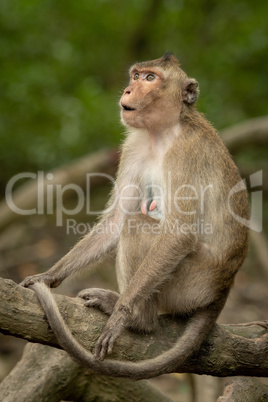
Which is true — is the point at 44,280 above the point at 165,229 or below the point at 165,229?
below

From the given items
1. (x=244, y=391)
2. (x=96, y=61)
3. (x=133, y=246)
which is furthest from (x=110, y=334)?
(x=96, y=61)

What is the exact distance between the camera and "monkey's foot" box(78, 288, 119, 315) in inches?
148

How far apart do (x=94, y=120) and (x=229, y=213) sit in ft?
23.1

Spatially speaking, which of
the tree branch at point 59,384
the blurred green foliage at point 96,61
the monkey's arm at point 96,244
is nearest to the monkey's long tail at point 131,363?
the monkey's arm at point 96,244

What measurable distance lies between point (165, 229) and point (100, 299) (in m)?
0.68

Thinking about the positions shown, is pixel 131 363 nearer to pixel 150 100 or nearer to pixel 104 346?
pixel 104 346

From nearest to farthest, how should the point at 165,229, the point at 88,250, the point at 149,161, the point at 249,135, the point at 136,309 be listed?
the point at 136,309 < the point at 165,229 < the point at 88,250 < the point at 149,161 < the point at 249,135

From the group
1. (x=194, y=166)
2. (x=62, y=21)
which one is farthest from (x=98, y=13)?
(x=194, y=166)

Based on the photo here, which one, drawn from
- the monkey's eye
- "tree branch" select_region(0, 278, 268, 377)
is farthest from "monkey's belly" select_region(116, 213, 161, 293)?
the monkey's eye

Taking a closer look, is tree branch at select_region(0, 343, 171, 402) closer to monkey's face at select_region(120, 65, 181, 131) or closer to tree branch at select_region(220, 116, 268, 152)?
monkey's face at select_region(120, 65, 181, 131)

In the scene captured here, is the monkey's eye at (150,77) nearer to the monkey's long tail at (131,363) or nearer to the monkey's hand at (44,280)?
the monkey's hand at (44,280)

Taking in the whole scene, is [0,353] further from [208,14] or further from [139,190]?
[208,14]

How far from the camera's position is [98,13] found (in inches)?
482

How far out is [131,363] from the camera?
3.51 m
